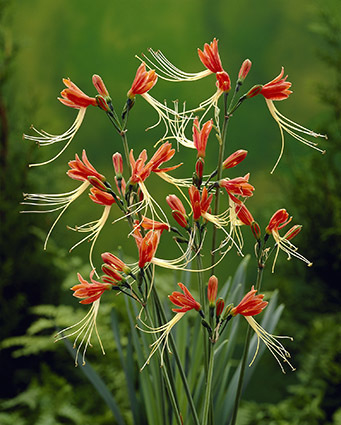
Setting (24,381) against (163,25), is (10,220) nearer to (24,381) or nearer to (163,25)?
(24,381)

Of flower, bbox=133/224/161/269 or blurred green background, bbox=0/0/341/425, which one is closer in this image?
flower, bbox=133/224/161/269

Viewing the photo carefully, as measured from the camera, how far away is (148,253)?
2.10 feet

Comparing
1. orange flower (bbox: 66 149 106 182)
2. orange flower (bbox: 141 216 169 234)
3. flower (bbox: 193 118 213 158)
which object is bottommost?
orange flower (bbox: 141 216 169 234)

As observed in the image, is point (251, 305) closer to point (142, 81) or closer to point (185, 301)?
point (185, 301)

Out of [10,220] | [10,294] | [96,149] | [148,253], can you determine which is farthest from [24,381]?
[148,253]

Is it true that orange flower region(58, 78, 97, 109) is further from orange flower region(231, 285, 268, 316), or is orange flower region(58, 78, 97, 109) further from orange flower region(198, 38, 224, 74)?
orange flower region(231, 285, 268, 316)

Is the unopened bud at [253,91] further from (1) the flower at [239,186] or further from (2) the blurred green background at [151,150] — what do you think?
(2) the blurred green background at [151,150]

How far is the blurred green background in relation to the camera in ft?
5.81

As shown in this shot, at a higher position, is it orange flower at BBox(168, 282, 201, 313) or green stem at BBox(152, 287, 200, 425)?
orange flower at BBox(168, 282, 201, 313)

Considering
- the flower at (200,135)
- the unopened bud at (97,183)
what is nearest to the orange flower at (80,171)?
the unopened bud at (97,183)

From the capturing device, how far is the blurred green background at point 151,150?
5.81 ft

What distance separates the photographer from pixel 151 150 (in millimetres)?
2414

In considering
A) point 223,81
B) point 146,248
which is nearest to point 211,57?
point 223,81

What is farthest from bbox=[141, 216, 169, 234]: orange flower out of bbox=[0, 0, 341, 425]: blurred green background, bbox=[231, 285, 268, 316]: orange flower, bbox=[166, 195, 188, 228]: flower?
bbox=[0, 0, 341, 425]: blurred green background
